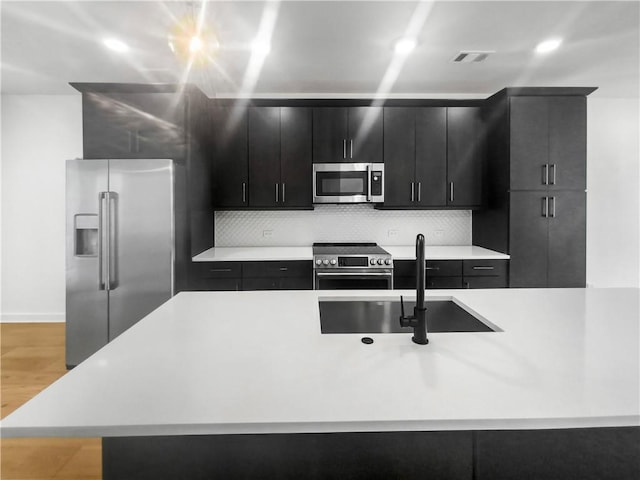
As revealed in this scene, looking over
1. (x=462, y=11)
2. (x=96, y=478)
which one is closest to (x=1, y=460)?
(x=96, y=478)

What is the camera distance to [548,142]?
362 centimetres

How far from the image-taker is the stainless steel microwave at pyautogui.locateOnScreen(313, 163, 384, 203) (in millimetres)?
3934

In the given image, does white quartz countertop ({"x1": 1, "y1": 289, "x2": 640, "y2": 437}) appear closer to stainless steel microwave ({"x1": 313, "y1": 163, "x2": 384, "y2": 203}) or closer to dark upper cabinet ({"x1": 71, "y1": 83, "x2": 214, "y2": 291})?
dark upper cabinet ({"x1": 71, "y1": 83, "x2": 214, "y2": 291})

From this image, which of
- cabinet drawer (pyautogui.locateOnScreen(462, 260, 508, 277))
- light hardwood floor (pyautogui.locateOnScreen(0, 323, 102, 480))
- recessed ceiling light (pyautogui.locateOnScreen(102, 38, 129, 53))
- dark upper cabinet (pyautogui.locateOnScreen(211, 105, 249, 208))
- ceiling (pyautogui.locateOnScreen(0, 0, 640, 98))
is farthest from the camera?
dark upper cabinet (pyautogui.locateOnScreen(211, 105, 249, 208))

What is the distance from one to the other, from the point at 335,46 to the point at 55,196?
11.6 ft

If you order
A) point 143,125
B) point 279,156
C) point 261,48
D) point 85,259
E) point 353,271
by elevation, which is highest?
point 261,48

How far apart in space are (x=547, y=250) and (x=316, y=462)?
3339 millimetres

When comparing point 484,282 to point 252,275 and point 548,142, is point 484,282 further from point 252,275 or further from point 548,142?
point 252,275

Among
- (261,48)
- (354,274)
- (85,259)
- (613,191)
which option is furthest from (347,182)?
(613,191)

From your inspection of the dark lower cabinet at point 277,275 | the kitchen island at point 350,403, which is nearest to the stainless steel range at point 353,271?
the dark lower cabinet at point 277,275

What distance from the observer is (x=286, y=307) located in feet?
5.72

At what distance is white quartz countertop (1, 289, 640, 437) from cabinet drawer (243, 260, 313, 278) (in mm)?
1999

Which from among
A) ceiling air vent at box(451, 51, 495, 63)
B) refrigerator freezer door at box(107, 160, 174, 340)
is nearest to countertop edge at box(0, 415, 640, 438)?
refrigerator freezer door at box(107, 160, 174, 340)

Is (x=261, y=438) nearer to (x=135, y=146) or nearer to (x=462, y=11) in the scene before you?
(x=462, y=11)
